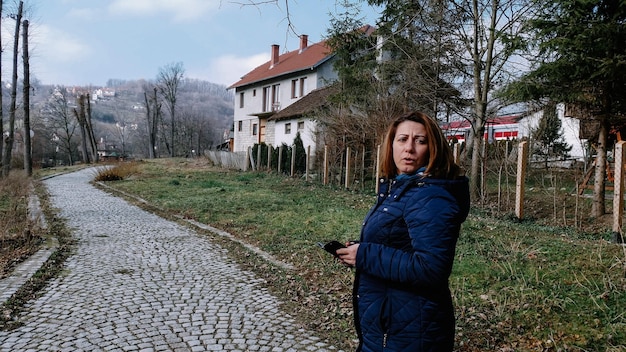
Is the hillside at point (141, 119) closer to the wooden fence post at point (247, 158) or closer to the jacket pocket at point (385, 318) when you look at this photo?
the wooden fence post at point (247, 158)

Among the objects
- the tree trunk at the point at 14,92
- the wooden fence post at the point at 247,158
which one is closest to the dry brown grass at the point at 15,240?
the wooden fence post at the point at 247,158

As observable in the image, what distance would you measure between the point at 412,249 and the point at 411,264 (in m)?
0.10

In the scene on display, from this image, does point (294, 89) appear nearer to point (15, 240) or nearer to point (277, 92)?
point (277, 92)

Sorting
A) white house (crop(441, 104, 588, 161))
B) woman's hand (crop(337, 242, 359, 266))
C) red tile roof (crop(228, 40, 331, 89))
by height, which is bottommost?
woman's hand (crop(337, 242, 359, 266))

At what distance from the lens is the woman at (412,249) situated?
1897mm

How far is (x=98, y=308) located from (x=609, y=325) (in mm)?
5167

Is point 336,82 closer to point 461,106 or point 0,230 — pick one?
point 461,106

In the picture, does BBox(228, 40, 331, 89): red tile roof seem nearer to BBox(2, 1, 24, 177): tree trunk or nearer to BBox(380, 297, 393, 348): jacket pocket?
BBox(2, 1, 24, 177): tree trunk

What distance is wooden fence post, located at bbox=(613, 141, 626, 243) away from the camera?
834cm

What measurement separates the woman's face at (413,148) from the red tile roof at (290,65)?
32529 millimetres

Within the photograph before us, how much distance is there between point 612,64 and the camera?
10016 mm

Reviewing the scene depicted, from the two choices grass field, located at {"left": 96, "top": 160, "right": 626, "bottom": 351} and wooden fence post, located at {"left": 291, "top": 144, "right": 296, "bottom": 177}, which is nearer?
grass field, located at {"left": 96, "top": 160, "right": 626, "bottom": 351}

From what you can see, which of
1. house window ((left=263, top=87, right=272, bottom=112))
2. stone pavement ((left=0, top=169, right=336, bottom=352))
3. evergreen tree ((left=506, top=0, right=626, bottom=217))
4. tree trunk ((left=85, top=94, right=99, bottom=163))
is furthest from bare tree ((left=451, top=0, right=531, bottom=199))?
tree trunk ((left=85, top=94, right=99, bottom=163))

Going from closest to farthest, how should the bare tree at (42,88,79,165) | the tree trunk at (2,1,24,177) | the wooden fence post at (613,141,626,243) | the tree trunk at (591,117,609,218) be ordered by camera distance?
the wooden fence post at (613,141,626,243) < the tree trunk at (591,117,609,218) < the tree trunk at (2,1,24,177) < the bare tree at (42,88,79,165)
